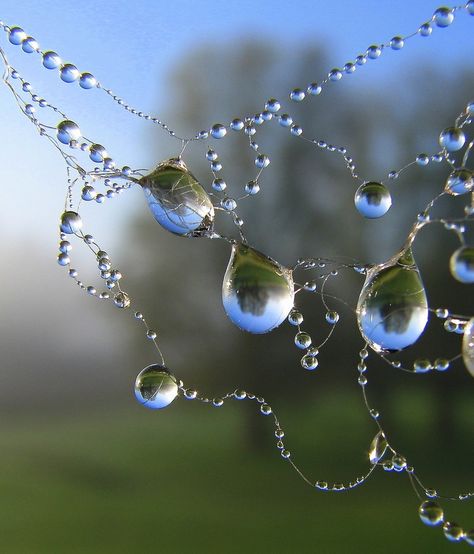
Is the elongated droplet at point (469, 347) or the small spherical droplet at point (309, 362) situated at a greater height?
the small spherical droplet at point (309, 362)

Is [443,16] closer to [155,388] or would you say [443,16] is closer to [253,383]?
[155,388]

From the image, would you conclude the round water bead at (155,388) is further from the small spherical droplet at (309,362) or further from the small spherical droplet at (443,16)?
the small spherical droplet at (443,16)

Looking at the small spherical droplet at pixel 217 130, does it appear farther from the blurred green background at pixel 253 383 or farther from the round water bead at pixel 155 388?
the blurred green background at pixel 253 383

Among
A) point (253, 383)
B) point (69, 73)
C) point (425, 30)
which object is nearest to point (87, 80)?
point (69, 73)

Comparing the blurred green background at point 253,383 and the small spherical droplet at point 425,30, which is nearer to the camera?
the small spherical droplet at point 425,30

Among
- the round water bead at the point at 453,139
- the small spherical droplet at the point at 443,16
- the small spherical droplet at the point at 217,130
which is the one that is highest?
the small spherical droplet at the point at 443,16

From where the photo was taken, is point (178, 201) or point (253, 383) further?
point (253, 383)

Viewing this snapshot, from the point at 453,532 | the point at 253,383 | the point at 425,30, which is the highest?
the point at 253,383

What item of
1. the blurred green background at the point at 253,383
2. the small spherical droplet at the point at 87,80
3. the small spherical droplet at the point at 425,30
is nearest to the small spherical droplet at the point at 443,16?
the small spherical droplet at the point at 425,30
